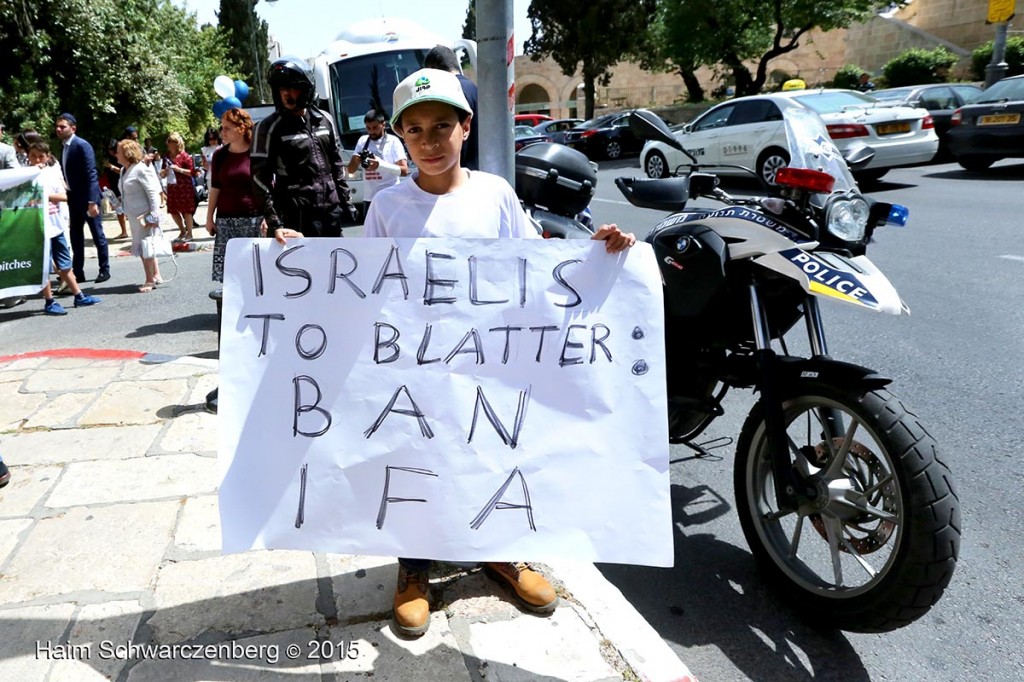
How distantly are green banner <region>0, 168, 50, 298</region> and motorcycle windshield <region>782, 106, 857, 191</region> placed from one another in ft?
19.8

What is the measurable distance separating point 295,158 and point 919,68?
3110 centimetres

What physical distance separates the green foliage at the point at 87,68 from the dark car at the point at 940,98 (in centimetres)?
1612

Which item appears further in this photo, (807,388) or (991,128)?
(991,128)

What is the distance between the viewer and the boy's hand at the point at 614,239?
2.16m

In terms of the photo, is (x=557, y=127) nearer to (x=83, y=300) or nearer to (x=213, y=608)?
(x=83, y=300)

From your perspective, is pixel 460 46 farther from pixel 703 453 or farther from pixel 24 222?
pixel 703 453

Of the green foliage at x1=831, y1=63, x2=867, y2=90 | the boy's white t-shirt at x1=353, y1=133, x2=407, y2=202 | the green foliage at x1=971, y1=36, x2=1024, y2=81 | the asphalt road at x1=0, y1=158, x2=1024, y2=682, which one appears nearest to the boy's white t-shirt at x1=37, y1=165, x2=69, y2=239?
the asphalt road at x1=0, y1=158, x2=1024, y2=682

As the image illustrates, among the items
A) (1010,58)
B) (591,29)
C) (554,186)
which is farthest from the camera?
(591,29)

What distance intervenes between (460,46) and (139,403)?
1016cm

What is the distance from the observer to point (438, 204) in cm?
233

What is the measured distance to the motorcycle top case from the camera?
12.7 feet

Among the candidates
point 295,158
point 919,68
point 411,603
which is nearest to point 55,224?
point 295,158

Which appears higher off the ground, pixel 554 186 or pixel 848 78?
pixel 848 78

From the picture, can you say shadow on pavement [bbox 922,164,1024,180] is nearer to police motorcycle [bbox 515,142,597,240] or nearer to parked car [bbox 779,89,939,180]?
parked car [bbox 779,89,939,180]
